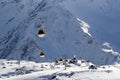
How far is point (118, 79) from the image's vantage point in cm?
10769

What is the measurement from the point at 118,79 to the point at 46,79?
1844cm

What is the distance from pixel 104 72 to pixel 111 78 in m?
8.86

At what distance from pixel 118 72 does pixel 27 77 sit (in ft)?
62.4

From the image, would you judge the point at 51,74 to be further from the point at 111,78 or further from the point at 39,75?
Result: the point at 111,78

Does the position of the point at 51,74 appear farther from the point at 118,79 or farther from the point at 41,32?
the point at 41,32

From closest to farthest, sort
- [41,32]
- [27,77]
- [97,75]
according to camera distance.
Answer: [41,32]
[97,75]
[27,77]

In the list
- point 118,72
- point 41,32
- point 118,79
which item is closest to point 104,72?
point 118,72

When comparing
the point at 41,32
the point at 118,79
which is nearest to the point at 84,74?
the point at 118,79

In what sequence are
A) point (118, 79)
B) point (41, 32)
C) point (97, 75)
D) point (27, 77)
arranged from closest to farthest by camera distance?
point (41, 32), point (118, 79), point (97, 75), point (27, 77)

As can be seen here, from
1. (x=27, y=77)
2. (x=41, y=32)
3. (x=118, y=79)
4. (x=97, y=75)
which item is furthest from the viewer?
(x=27, y=77)

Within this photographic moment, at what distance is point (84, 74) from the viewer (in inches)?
4599

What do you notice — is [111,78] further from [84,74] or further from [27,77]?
[27,77]

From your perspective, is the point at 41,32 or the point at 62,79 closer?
the point at 41,32

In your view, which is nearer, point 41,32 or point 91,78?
point 41,32
